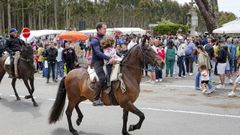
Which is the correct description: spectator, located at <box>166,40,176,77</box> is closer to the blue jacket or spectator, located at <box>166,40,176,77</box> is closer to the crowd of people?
the crowd of people

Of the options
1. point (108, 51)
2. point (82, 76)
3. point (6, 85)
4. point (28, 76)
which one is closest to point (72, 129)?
point (82, 76)

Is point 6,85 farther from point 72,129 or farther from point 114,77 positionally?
point 114,77

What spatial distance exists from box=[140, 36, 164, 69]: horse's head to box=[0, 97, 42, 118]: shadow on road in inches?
156

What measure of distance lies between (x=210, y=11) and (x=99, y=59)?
1668 centimetres

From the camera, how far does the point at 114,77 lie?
7426 millimetres

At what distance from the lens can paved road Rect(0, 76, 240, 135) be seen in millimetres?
8289

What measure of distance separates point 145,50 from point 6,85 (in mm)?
10198

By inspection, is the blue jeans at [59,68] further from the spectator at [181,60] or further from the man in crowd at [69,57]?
the spectator at [181,60]

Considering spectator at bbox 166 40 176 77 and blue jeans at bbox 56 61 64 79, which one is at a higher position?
spectator at bbox 166 40 176 77

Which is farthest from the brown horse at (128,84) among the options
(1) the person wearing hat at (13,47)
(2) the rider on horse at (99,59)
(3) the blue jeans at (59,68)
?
(3) the blue jeans at (59,68)

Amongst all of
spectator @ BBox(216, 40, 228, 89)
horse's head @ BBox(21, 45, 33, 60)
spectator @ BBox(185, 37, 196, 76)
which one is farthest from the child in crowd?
horse's head @ BBox(21, 45, 33, 60)

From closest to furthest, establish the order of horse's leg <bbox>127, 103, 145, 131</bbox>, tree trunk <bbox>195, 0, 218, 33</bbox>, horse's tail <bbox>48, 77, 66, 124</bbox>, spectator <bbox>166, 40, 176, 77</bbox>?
1. horse's leg <bbox>127, 103, 145, 131</bbox>
2. horse's tail <bbox>48, 77, 66, 124</bbox>
3. spectator <bbox>166, 40, 176, 77</bbox>
4. tree trunk <bbox>195, 0, 218, 33</bbox>

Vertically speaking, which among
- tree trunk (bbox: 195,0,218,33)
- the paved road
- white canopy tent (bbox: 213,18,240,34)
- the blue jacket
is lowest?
the paved road

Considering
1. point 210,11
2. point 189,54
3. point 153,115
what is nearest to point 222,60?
point 189,54
